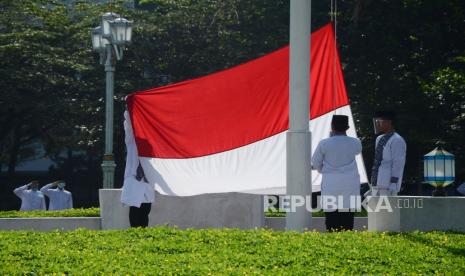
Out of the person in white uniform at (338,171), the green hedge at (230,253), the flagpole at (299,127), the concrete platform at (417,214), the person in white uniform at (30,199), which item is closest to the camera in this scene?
the green hedge at (230,253)

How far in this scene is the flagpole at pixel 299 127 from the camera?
34.0 feet

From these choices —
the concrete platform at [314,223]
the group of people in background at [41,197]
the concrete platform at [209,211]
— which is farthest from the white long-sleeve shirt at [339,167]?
the group of people in background at [41,197]

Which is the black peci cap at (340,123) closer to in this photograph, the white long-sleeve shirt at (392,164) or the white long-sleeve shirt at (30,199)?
the white long-sleeve shirt at (392,164)

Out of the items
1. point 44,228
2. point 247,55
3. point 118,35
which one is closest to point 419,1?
point 247,55

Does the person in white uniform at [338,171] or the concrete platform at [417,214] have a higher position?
the person in white uniform at [338,171]

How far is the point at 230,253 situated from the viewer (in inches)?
358

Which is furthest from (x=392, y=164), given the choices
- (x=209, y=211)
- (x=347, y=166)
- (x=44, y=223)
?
(x=44, y=223)

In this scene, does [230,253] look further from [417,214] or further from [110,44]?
[110,44]

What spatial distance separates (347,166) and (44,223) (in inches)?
296

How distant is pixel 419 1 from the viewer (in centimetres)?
2686

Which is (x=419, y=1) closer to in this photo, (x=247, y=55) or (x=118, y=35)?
(x=247, y=55)

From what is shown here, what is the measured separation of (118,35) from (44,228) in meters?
4.95

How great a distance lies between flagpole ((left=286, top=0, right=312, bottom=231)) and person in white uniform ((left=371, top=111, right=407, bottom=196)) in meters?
0.94

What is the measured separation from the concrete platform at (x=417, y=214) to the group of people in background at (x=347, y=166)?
31 centimetres
